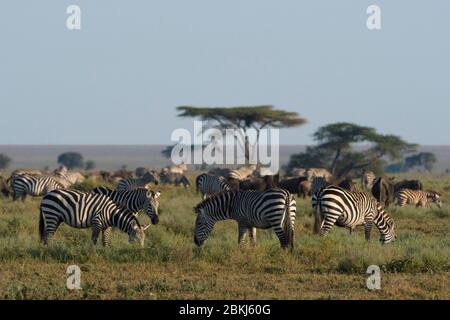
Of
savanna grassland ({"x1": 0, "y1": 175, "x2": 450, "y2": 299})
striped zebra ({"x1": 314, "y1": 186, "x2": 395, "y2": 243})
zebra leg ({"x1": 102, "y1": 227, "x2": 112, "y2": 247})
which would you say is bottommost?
savanna grassland ({"x1": 0, "y1": 175, "x2": 450, "y2": 299})

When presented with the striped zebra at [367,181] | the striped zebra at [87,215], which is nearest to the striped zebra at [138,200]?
the striped zebra at [87,215]

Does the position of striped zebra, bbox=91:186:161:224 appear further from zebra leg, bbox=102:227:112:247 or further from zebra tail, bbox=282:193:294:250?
zebra tail, bbox=282:193:294:250

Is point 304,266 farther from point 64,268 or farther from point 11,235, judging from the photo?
point 11,235

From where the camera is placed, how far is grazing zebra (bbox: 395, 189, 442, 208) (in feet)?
78.7

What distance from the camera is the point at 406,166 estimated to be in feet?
287

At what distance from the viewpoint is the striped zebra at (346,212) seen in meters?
13.9

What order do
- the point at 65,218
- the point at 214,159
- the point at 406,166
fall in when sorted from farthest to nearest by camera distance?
the point at 406,166 → the point at 214,159 → the point at 65,218

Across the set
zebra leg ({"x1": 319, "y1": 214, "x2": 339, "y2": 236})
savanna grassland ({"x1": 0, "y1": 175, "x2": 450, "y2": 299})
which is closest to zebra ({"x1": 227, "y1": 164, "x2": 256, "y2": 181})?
zebra leg ({"x1": 319, "y1": 214, "x2": 339, "y2": 236})

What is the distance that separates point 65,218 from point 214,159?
4579cm

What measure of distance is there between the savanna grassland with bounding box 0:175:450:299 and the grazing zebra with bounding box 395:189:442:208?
930 centimetres

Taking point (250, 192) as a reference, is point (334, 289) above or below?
below

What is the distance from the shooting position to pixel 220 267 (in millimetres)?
11133

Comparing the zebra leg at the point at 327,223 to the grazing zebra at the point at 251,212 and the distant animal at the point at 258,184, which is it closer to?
the grazing zebra at the point at 251,212
